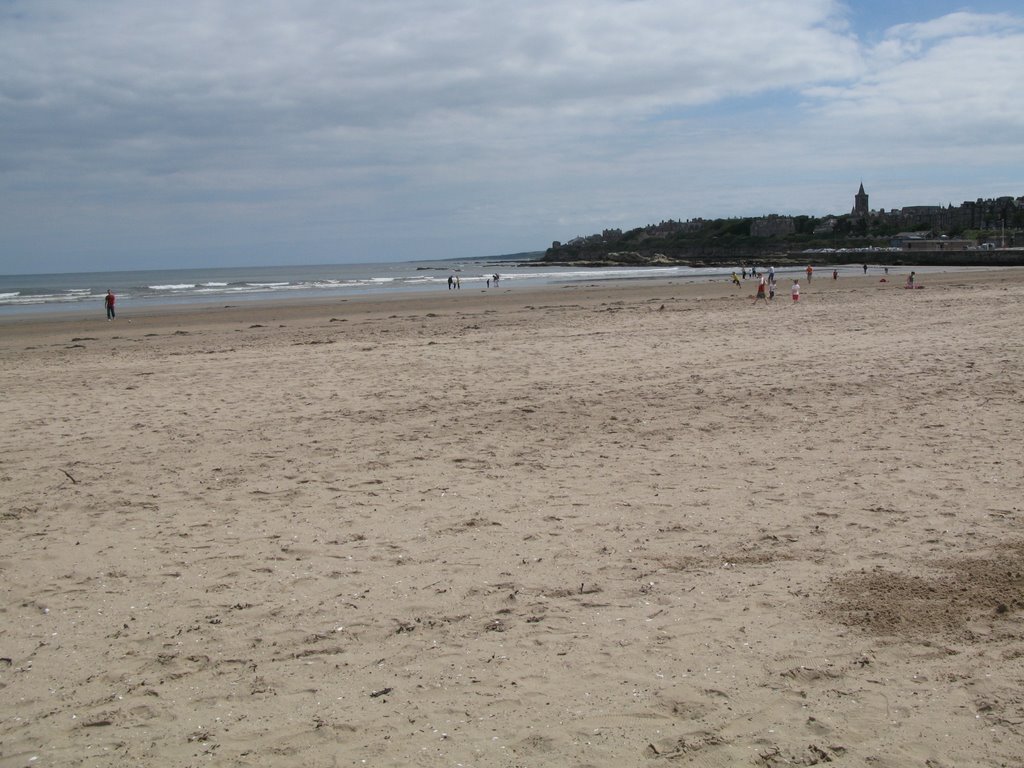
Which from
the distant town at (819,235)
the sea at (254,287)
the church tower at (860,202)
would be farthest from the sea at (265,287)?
the church tower at (860,202)

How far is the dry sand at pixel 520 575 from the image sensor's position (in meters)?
3.28

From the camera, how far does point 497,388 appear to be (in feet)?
33.6

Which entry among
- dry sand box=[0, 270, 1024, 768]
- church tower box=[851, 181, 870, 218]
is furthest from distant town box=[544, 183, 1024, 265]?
dry sand box=[0, 270, 1024, 768]

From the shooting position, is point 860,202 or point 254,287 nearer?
point 254,287

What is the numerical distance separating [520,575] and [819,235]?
557 ft

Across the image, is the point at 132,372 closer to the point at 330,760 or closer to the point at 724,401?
the point at 724,401

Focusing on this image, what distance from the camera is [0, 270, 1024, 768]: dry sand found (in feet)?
10.8

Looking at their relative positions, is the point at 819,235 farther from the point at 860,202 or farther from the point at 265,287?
the point at 265,287

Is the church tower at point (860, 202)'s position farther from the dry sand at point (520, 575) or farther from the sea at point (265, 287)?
the dry sand at point (520, 575)

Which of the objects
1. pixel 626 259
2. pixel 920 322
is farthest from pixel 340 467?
pixel 626 259

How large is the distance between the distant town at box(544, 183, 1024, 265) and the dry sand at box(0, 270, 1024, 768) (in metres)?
102

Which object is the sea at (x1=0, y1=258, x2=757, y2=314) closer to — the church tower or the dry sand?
the dry sand

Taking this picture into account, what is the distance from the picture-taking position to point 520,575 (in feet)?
15.4

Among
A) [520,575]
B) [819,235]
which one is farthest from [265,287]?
[819,235]
